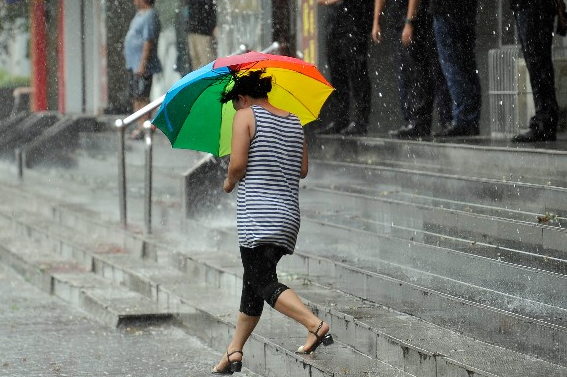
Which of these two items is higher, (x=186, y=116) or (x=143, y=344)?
(x=186, y=116)

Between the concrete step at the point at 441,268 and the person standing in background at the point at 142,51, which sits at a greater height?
the person standing in background at the point at 142,51

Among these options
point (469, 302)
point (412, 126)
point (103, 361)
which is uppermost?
point (412, 126)

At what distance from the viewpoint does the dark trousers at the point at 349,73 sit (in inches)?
518

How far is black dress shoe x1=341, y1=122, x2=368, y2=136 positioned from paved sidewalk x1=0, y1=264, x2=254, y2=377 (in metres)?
3.82

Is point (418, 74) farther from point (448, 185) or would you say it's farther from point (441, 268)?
point (441, 268)

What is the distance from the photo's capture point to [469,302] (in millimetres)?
7227

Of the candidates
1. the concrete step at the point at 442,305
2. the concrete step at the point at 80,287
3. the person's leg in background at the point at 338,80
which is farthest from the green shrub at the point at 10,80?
the concrete step at the point at 442,305

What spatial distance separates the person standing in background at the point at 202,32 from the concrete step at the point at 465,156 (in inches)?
139

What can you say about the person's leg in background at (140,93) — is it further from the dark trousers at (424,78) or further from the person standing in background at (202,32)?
the dark trousers at (424,78)

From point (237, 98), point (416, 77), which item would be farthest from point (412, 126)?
point (237, 98)

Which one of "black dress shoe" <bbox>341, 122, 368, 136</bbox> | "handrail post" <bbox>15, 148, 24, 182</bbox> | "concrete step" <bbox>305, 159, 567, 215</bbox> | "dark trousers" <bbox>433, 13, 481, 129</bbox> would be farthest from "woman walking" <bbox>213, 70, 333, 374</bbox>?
"handrail post" <bbox>15, 148, 24, 182</bbox>

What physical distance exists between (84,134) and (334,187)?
8.56 metres

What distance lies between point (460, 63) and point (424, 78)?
20.2 inches

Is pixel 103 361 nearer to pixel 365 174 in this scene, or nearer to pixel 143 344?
pixel 143 344
